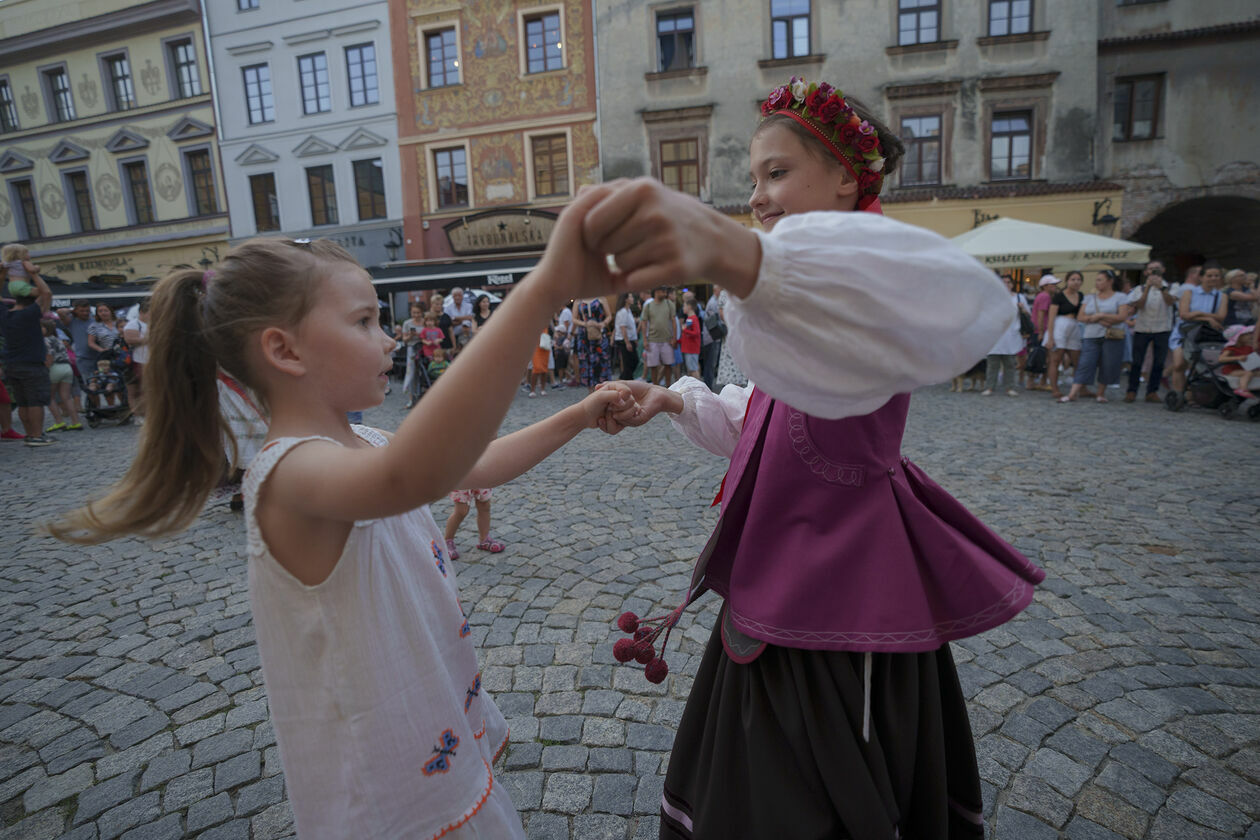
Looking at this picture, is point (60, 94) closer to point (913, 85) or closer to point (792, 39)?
point (792, 39)

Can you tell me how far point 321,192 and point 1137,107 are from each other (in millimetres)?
23921

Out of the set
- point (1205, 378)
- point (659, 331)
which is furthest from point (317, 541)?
point (1205, 378)

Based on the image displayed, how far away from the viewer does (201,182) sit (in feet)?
72.0

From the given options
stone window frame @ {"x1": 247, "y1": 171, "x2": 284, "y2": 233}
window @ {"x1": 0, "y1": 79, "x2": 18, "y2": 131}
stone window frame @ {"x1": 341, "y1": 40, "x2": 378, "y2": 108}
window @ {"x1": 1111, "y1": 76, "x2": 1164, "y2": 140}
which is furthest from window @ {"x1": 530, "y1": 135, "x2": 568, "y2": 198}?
window @ {"x1": 0, "y1": 79, "x2": 18, "y2": 131}

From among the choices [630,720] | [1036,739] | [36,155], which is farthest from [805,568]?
[36,155]

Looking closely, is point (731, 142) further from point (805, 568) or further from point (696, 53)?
point (805, 568)

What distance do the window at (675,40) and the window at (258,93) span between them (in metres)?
12.8

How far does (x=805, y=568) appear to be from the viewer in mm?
1271

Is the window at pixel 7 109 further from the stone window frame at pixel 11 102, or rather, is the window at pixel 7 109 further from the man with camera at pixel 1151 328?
the man with camera at pixel 1151 328

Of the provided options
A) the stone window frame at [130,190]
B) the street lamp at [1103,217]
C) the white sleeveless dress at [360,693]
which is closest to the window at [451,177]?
the stone window frame at [130,190]

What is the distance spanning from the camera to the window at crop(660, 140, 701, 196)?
18.1m

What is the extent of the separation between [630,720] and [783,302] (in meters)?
2.05

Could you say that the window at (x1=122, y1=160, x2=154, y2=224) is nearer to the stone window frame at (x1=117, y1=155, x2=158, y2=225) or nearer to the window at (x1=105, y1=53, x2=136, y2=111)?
the stone window frame at (x1=117, y1=155, x2=158, y2=225)

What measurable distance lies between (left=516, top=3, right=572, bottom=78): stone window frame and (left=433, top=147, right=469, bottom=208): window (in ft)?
10.4
